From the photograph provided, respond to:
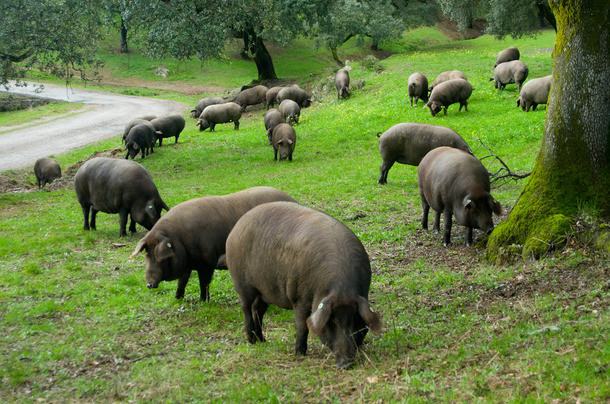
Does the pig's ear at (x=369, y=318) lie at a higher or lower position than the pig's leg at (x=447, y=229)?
higher

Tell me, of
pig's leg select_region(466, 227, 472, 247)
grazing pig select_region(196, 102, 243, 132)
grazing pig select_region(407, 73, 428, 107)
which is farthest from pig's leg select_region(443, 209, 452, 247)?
grazing pig select_region(196, 102, 243, 132)

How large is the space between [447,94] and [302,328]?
20.3 m

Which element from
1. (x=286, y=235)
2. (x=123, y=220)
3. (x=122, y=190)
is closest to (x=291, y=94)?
(x=123, y=220)

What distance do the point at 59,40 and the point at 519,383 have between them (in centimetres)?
2001

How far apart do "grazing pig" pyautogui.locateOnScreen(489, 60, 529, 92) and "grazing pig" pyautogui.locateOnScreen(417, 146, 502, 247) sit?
17.8 m

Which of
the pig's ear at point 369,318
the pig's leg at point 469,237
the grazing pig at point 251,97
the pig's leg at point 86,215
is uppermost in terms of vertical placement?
the pig's ear at point 369,318

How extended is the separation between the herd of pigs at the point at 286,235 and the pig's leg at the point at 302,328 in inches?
0.5

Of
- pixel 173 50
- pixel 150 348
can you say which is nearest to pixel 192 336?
pixel 150 348

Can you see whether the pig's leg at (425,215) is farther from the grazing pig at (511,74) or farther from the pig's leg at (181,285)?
the grazing pig at (511,74)

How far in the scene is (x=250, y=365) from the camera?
255 inches

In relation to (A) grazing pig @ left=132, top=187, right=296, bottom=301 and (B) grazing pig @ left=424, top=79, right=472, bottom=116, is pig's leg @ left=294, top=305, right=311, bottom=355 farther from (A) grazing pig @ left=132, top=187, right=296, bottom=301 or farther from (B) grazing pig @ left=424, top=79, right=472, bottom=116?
(B) grazing pig @ left=424, top=79, right=472, bottom=116

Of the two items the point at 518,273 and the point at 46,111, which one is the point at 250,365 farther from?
the point at 46,111

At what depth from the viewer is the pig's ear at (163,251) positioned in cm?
874

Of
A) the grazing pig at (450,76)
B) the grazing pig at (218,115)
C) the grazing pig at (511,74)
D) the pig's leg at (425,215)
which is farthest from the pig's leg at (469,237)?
the grazing pig at (218,115)
